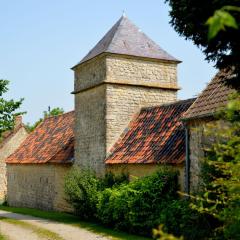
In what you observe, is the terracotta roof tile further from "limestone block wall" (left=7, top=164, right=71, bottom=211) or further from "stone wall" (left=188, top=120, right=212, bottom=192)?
"limestone block wall" (left=7, top=164, right=71, bottom=211)

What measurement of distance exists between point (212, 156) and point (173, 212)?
2.50 metres

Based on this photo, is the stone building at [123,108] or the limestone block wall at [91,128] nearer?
the stone building at [123,108]

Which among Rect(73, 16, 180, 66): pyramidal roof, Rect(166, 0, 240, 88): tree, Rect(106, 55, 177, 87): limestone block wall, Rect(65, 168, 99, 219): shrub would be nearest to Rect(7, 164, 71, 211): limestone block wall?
Rect(65, 168, 99, 219): shrub

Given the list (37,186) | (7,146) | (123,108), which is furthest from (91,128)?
(7,146)

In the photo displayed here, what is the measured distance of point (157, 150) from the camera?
58.2ft

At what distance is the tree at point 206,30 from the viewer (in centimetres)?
788

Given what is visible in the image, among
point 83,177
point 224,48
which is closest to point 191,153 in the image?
point 83,177

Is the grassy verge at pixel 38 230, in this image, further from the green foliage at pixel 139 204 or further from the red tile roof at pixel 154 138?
the red tile roof at pixel 154 138

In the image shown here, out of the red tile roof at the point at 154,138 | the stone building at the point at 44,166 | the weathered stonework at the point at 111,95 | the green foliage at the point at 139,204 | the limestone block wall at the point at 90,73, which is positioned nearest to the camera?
the green foliage at the point at 139,204

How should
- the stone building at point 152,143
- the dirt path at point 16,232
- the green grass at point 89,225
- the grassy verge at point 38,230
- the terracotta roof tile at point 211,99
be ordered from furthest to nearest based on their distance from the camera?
1. the stone building at point 152,143
2. the dirt path at point 16,232
3. the grassy verge at point 38,230
4. the green grass at point 89,225
5. the terracotta roof tile at point 211,99

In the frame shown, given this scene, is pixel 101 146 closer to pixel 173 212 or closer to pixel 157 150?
pixel 157 150

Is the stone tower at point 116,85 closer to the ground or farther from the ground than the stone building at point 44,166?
farther from the ground

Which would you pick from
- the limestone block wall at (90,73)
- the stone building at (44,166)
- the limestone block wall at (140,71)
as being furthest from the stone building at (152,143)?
the stone building at (44,166)

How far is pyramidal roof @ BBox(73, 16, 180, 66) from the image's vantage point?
836 inches
